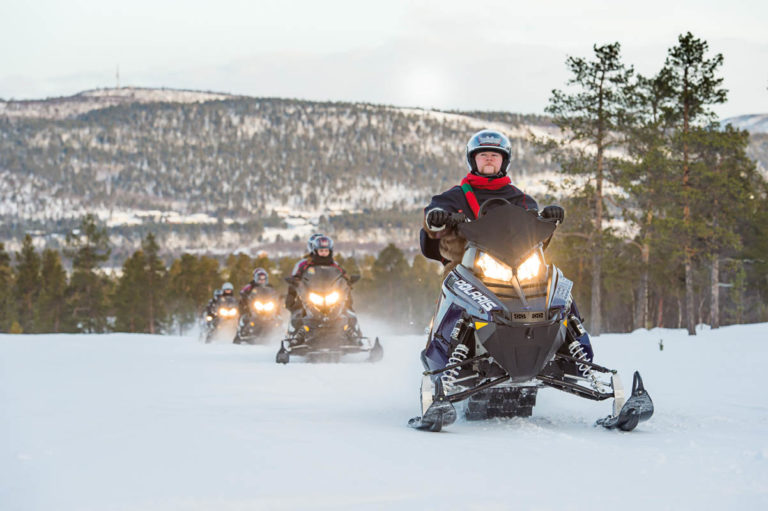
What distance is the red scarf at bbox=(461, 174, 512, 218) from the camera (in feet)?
23.0

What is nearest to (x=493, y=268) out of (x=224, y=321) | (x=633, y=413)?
(x=633, y=413)

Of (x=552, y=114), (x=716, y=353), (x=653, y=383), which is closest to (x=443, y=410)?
(x=653, y=383)

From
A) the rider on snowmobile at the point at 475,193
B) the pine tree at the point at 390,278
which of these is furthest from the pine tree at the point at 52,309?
the rider on snowmobile at the point at 475,193

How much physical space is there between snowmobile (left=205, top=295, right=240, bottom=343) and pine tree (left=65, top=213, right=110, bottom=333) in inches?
2031

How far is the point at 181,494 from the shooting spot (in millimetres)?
3645

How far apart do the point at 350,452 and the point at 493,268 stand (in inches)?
75.8

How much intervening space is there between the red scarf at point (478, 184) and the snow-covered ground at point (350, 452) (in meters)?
1.84

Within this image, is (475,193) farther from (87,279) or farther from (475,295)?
(87,279)

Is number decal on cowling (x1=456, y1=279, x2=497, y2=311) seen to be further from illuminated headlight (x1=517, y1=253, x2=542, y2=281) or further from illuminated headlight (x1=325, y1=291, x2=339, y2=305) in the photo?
illuminated headlight (x1=325, y1=291, x2=339, y2=305)

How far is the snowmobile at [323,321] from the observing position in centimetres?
1559

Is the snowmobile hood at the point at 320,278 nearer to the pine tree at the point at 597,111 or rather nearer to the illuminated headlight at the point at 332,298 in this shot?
the illuminated headlight at the point at 332,298

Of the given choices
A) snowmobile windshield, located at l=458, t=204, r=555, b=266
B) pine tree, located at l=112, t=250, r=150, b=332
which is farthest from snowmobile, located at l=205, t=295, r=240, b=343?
pine tree, located at l=112, t=250, r=150, b=332

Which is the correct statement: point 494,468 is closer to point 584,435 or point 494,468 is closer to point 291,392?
point 584,435

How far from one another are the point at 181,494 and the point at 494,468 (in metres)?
1.65
